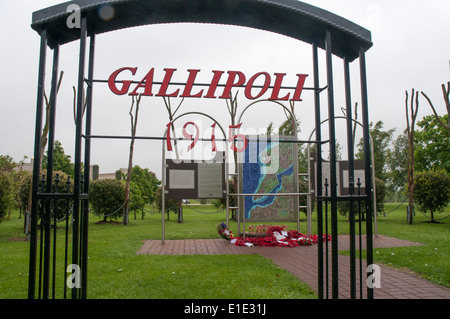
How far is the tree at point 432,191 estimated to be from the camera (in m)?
14.4

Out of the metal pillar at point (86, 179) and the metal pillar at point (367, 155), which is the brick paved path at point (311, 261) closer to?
the metal pillar at point (367, 155)

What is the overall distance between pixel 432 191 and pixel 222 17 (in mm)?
13971

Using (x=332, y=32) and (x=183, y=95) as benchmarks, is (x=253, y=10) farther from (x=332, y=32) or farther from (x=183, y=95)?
(x=183, y=95)

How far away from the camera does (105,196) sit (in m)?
14.9

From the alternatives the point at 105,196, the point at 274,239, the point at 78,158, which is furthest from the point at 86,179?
the point at 105,196

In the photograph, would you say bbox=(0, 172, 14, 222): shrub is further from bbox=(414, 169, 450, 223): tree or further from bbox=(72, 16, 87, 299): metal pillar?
bbox=(414, 169, 450, 223): tree

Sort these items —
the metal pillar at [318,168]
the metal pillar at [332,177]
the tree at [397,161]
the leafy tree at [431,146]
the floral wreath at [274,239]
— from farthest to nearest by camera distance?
the tree at [397,161]
the leafy tree at [431,146]
the floral wreath at [274,239]
the metal pillar at [318,168]
the metal pillar at [332,177]

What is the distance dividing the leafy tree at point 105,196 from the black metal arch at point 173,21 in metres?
11.8

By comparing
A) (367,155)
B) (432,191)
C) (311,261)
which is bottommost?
(311,261)

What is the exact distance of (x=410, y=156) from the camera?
14.7 meters

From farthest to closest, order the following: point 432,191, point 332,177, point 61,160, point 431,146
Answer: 1. point 61,160
2. point 431,146
3. point 432,191
4. point 332,177

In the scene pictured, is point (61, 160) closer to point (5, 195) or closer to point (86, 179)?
point (5, 195)

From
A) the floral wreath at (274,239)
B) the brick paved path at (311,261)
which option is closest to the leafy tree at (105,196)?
the brick paved path at (311,261)

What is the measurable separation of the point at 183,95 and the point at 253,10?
114 cm
